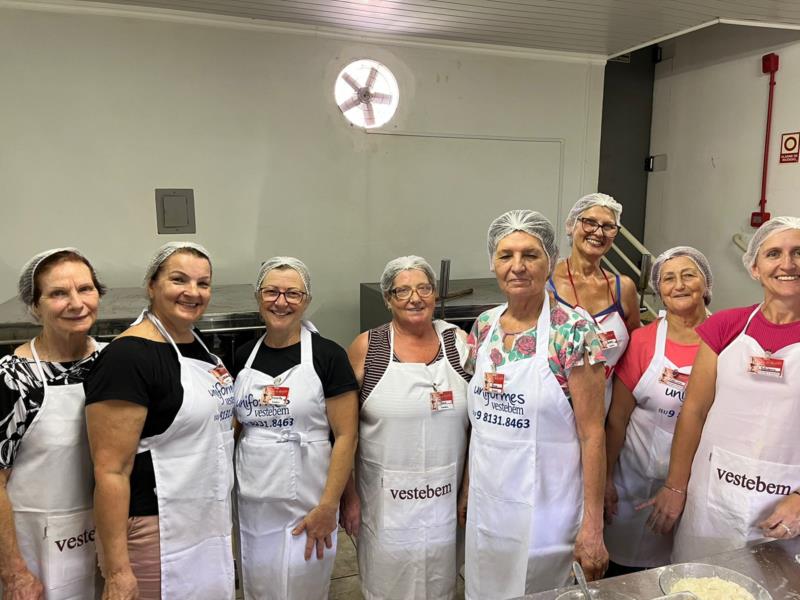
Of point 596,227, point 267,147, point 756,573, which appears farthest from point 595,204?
point 267,147

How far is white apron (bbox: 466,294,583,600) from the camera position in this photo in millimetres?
1526

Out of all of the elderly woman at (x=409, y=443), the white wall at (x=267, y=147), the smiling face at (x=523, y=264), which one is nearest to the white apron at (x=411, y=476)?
the elderly woman at (x=409, y=443)

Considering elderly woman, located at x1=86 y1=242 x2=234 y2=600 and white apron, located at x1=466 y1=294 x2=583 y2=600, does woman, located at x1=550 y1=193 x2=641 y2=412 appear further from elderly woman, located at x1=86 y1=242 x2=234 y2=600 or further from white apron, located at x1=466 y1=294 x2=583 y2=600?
elderly woman, located at x1=86 y1=242 x2=234 y2=600

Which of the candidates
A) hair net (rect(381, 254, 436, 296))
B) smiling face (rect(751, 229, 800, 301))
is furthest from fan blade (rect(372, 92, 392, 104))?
smiling face (rect(751, 229, 800, 301))

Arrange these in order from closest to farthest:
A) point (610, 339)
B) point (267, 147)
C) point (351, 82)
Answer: point (610, 339), point (267, 147), point (351, 82)

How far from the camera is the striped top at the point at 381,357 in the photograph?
1734 millimetres

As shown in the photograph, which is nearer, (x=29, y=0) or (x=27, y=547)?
(x=27, y=547)

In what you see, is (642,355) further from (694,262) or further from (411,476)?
(411,476)

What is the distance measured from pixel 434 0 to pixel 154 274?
1889 millimetres

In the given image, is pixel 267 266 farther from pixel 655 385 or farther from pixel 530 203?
pixel 530 203

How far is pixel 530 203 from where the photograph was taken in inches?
146

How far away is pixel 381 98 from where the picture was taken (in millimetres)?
3277

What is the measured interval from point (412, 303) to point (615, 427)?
769 mm

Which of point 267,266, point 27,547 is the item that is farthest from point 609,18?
point 27,547
